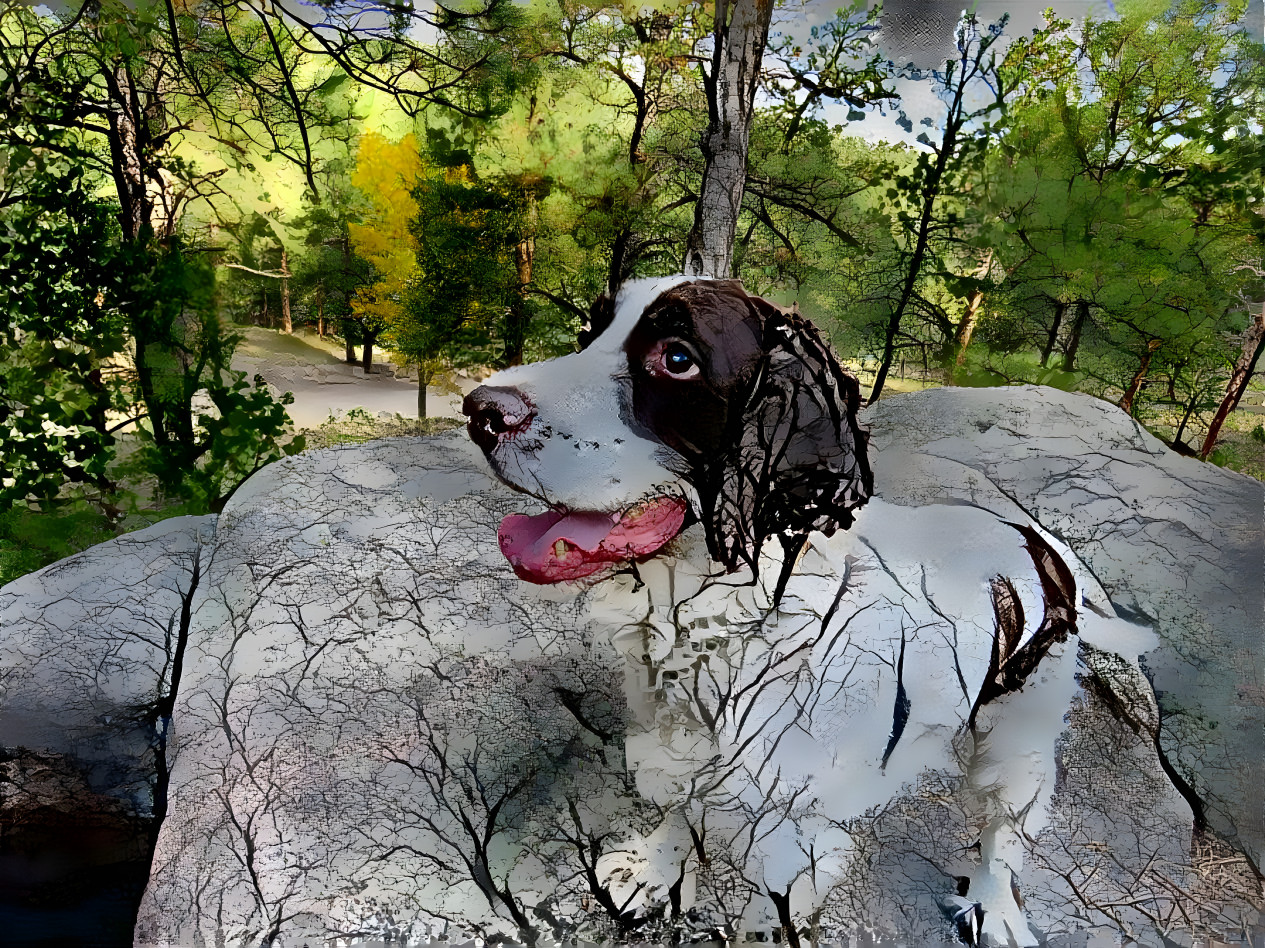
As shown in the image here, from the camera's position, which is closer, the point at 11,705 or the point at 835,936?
the point at 835,936

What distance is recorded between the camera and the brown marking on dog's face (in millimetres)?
687

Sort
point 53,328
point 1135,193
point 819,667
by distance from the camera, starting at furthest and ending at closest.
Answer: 1. point 53,328
2. point 1135,193
3. point 819,667

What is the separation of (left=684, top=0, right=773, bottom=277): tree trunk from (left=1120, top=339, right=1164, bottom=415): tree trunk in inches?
25.0

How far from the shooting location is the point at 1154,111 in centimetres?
99

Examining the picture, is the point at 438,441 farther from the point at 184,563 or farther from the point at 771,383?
the point at 771,383

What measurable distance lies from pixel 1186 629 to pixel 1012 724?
0.33m

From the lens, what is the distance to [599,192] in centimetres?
109

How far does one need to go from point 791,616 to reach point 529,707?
38 cm

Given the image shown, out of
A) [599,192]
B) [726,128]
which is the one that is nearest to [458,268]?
[599,192]

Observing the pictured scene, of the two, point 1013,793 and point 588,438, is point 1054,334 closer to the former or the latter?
point 1013,793

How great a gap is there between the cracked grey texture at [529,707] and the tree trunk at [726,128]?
14.5 inches

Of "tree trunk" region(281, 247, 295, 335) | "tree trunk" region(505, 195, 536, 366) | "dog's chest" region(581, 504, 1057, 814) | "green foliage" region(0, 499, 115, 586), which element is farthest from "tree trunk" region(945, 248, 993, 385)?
"green foliage" region(0, 499, 115, 586)

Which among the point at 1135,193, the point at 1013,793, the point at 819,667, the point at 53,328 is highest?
the point at 1135,193

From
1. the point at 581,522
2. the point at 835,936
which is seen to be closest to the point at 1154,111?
the point at 581,522
